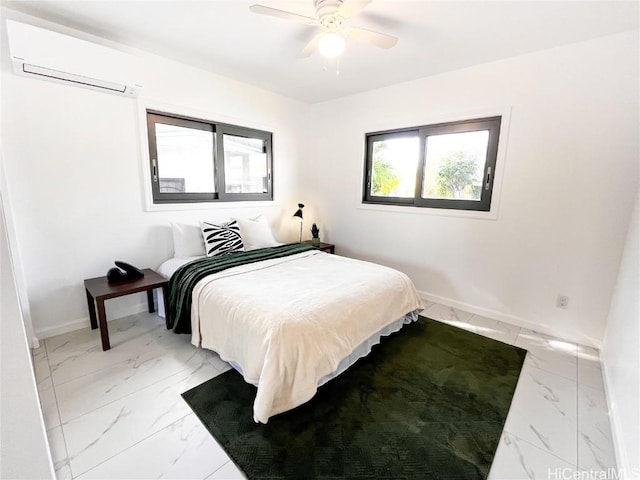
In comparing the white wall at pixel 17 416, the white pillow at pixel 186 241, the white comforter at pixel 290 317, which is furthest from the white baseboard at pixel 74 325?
the white wall at pixel 17 416

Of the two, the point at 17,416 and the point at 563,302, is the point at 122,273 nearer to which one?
the point at 17,416

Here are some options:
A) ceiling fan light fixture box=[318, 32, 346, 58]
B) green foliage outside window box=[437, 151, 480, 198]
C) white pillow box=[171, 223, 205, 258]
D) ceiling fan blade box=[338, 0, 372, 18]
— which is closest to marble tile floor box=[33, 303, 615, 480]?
white pillow box=[171, 223, 205, 258]

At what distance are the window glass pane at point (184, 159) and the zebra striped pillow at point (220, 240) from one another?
573 mm

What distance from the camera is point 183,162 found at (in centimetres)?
301

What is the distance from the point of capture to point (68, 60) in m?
2.01

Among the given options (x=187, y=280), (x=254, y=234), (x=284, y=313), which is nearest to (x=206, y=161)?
(x=254, y=234)

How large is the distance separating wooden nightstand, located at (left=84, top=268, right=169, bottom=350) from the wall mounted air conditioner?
5.15 feet

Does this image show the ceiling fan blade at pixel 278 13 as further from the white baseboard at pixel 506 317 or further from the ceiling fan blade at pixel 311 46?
the white baseboard at pixel 506 317

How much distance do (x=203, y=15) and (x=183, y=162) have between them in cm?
142

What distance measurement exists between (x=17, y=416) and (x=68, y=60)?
2478 mm

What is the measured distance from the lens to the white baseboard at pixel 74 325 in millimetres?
2273

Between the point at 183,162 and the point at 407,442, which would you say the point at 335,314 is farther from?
the point at 183,162

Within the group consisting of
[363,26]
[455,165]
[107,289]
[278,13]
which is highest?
[363,26]

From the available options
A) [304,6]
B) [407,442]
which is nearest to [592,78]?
[304,6]
